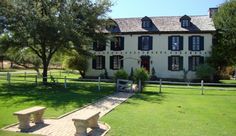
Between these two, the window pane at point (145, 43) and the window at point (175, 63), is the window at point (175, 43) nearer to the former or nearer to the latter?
the window at point (175, 63)

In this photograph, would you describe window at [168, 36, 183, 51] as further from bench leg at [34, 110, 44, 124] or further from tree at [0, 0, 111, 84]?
bench leg at [34, 110, 44, 124]

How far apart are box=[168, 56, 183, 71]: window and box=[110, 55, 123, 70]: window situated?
5.18 m

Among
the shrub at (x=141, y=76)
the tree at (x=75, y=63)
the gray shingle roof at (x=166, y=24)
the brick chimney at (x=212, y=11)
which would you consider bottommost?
the shrub at (x=141, y=76)

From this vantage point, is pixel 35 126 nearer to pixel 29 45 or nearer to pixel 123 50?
pixel 29 45

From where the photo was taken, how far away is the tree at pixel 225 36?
3316 cm

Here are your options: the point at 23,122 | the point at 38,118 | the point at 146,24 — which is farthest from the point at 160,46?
the point at 23,122

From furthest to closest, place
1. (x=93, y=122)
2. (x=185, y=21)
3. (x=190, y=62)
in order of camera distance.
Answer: (x=185, y=21) → (x=190, y=62) → (x=93, y=122)

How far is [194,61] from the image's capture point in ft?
116

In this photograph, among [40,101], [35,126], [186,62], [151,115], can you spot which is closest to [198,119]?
→ [151,115]

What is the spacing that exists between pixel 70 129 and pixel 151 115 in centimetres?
396

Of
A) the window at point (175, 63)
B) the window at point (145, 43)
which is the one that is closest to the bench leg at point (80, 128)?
the window at point (175, 63)

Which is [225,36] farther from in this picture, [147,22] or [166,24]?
[147,22]

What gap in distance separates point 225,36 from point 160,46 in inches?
252

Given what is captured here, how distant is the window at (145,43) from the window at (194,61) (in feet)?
14.2
